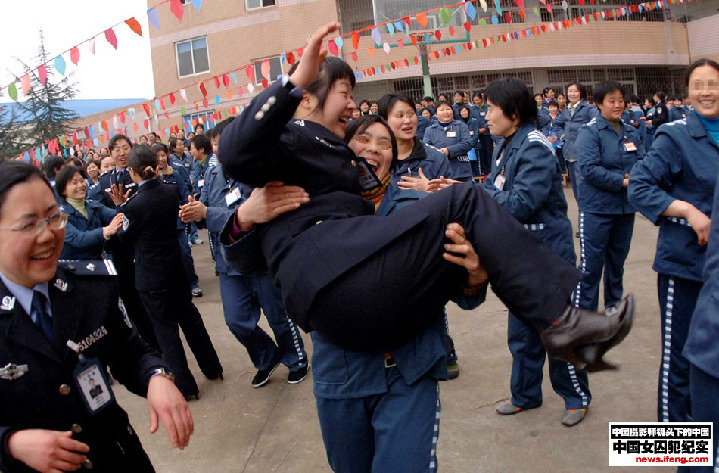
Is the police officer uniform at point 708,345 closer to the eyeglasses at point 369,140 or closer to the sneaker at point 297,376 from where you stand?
the eyeglasses at point 369,140

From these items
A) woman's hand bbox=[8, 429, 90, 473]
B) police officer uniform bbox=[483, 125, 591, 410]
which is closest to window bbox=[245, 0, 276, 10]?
police officer uniform bbox=[483, 125, 591, 410]

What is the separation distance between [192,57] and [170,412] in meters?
22.5

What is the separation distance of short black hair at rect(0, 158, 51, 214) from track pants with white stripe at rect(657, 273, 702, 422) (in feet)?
8.65

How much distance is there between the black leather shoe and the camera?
1.59m

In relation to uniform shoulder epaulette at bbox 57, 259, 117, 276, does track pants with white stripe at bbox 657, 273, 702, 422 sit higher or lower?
lower

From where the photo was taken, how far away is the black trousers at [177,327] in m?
4.48

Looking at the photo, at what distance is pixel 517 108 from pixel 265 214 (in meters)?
2.03

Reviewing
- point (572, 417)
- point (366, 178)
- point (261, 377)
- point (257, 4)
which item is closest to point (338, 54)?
point (257, 4)

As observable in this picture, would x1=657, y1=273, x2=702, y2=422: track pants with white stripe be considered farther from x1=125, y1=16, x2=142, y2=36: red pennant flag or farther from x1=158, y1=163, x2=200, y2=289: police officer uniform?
x1=125, y1=16, x2=142, y2=36: red pennant flag

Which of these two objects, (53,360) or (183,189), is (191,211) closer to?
(53,360)

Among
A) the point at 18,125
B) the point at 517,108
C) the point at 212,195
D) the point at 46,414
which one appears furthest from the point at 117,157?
the point at 18,125

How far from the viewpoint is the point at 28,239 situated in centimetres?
164

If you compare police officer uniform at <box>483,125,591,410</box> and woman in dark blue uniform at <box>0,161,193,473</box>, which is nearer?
woman in dark blue uniform at <box>0,161,193,473</box>

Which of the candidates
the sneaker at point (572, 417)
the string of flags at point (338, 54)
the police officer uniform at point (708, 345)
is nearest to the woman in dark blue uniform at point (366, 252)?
the police officer uniform at point (708, 345)
